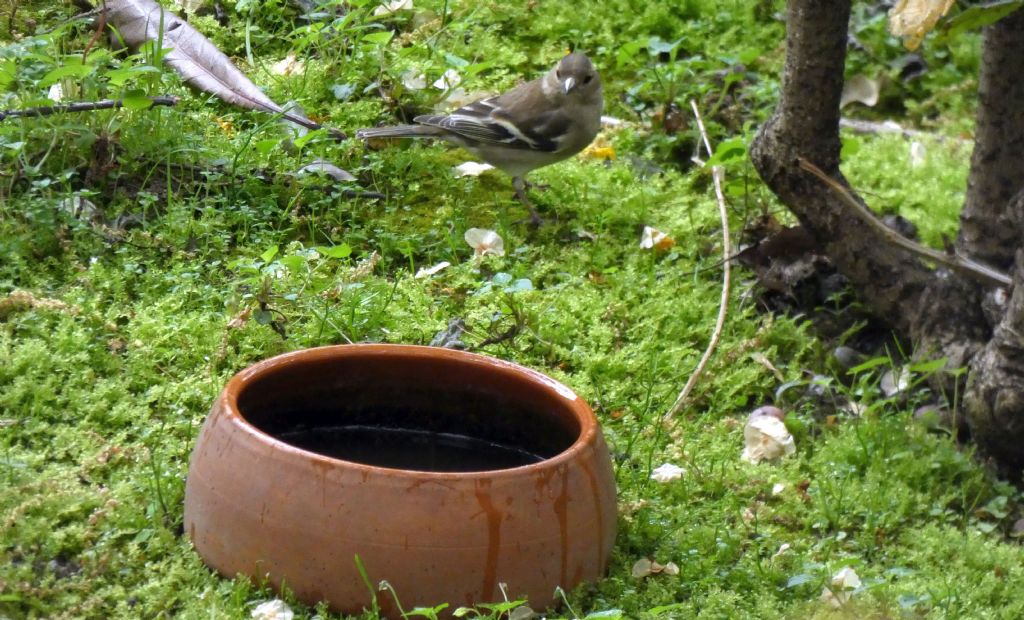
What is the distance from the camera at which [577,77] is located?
6.07m

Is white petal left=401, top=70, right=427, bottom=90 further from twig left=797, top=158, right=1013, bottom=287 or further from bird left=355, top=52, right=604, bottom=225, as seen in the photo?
twig left=797, top=158, right=1013, bottom=287

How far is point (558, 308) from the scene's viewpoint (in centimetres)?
505

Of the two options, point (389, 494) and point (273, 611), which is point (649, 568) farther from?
point (273, 611)

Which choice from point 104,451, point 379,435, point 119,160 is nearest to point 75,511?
point 104,451

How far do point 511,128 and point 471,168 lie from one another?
0.38m

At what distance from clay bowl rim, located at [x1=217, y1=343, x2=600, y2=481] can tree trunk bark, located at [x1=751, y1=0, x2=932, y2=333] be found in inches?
68.8

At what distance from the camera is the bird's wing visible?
5707 millimetres

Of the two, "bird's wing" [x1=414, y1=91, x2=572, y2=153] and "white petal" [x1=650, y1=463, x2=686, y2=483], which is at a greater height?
"bird's wing" [x1=414, y1=91, x2=572, y2=153]

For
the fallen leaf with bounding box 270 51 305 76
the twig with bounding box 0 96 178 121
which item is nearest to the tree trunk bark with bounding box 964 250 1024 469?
the twig with bounding box 0 96 178 121

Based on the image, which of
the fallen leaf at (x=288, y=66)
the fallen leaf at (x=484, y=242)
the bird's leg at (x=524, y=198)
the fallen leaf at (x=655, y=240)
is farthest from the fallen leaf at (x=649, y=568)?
the fallen leaf at (x=288, y=66)

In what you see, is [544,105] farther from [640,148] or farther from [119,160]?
[119,160]

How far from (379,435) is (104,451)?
0.80 meters

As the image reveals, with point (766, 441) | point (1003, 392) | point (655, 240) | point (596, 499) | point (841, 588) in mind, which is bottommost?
point (766, 441)

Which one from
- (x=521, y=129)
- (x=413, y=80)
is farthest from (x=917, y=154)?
(x=413, y=80)
